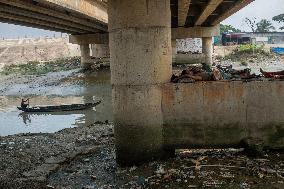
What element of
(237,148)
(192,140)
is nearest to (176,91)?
(192,140)

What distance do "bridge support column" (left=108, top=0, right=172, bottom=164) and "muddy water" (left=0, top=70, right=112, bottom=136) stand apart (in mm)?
9844

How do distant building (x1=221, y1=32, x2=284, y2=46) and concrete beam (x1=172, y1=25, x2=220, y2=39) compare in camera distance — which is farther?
distant building (x1=221, y1=32, x2=284, y2=46)

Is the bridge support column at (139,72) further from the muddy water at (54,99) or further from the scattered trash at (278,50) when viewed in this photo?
the scattered trash at (278,50)

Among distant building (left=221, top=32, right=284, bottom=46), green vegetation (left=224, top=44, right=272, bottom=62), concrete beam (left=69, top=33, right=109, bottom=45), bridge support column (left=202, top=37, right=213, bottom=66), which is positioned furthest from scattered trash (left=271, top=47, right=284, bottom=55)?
concrete beam (left=69, top=33, right=109, bottom=45)

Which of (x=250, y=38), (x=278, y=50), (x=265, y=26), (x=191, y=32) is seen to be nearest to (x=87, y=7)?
(x=191, y=32)

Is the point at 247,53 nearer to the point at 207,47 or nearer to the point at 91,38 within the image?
the point at 207,47

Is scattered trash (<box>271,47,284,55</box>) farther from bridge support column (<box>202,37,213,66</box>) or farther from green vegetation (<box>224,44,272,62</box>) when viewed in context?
bridge support column (<box>202,37,213,66</box>)

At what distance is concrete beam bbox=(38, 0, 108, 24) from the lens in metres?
19.2

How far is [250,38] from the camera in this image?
70.4 meters

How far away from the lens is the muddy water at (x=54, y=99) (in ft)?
66.9

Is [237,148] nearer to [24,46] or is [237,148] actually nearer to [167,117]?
[167,117]

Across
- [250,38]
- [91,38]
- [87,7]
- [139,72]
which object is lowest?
[139,72]

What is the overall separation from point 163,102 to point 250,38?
6414 cm

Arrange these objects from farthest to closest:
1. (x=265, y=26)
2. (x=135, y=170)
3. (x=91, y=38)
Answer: (x=265, y=26)
(x=91, y=38)
(x=135, y=170)
